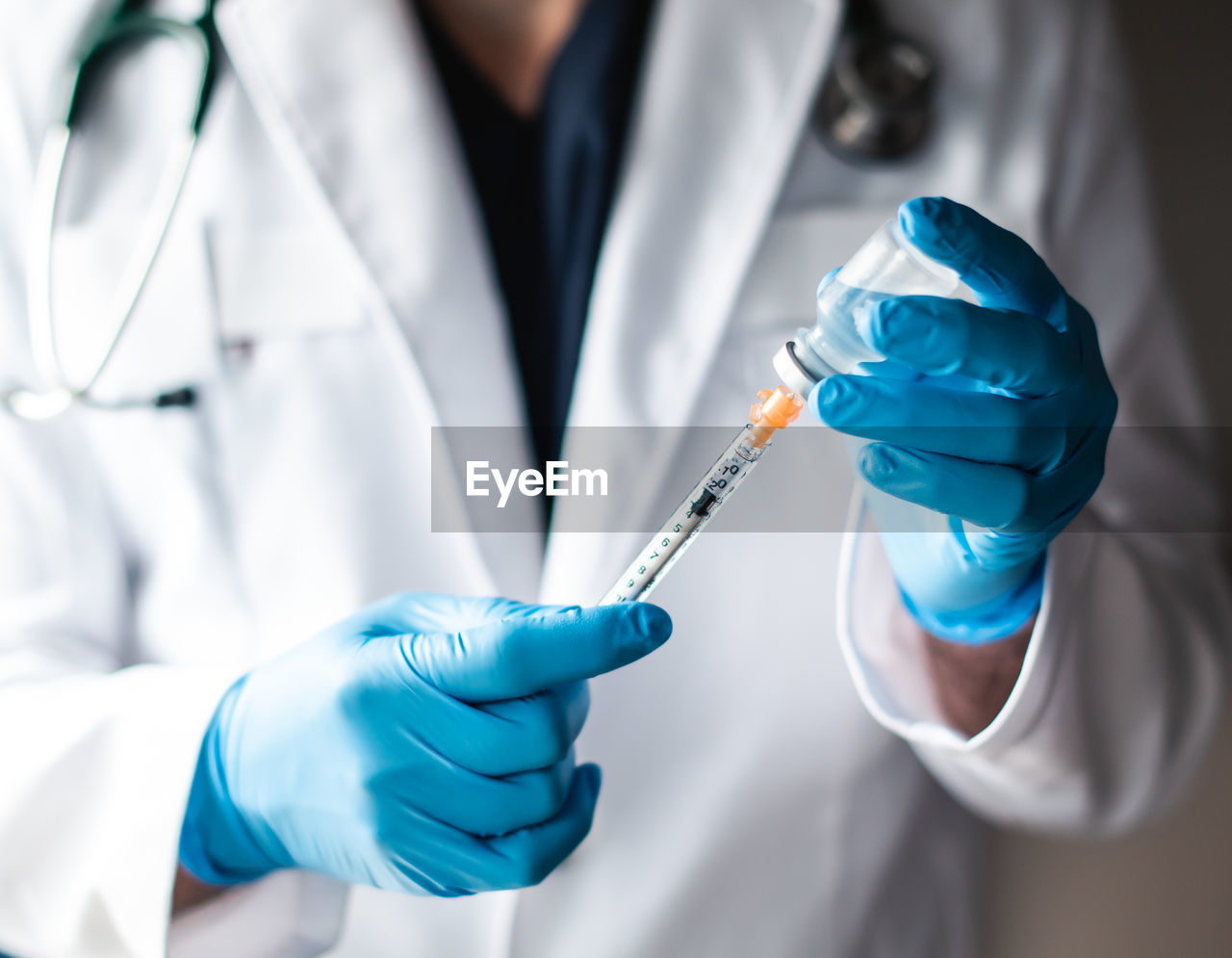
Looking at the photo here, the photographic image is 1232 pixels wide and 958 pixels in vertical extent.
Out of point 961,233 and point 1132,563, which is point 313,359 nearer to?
point 961,233

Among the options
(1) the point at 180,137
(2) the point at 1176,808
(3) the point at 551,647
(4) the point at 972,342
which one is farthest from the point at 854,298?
(2) the point at 1176,808

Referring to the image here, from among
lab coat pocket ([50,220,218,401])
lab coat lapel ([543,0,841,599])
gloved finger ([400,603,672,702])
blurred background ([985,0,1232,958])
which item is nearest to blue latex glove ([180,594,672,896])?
gloved finger ([400,603,672,702])

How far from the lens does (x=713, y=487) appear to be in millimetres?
536

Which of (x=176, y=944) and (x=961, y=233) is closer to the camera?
(x=961, y=233)

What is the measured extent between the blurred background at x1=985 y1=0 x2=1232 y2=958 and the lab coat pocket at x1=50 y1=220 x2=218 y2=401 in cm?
100

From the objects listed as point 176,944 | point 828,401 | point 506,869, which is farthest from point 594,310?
point 176,944

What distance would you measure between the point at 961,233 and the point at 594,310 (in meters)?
0.31

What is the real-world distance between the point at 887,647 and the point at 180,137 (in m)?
0.64

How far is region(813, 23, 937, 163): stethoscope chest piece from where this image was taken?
0.73m

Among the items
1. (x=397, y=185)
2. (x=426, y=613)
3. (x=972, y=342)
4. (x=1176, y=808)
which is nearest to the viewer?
(x=972, y=342)

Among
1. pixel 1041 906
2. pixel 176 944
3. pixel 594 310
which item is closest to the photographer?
pixel 176 944

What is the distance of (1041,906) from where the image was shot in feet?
3.77

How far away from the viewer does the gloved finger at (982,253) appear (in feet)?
1.52

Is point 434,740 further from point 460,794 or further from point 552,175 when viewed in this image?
point 552,175
